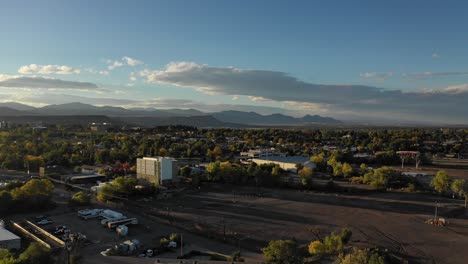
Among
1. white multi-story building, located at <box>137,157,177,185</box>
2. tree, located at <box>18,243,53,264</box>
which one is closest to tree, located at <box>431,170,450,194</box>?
white multi-story building, located at <box>137,157,177,185</box>

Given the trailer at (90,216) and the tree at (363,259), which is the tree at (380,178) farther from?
the trailer at (90,216)

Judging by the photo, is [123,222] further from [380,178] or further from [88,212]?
[380,178]

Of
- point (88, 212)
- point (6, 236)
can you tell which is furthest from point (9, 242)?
point (88, 212)

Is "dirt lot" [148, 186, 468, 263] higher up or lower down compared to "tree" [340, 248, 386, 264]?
lower down

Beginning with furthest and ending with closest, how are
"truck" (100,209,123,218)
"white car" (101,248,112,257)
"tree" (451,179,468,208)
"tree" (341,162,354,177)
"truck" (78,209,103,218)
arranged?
1. "tree" (341,162,354,177)
2. "tree" (451,179,468,208)
3. "truck" (78,209,103,218)
4. "truck" (100,209,123,218)
5. "white car" (101,248,112,257)

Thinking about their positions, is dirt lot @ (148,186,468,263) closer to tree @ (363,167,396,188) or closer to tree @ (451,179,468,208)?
tree @ (451,179,468,208)

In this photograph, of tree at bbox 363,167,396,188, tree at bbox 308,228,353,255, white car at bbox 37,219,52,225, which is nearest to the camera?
tree at bbox 308,228,353,255
